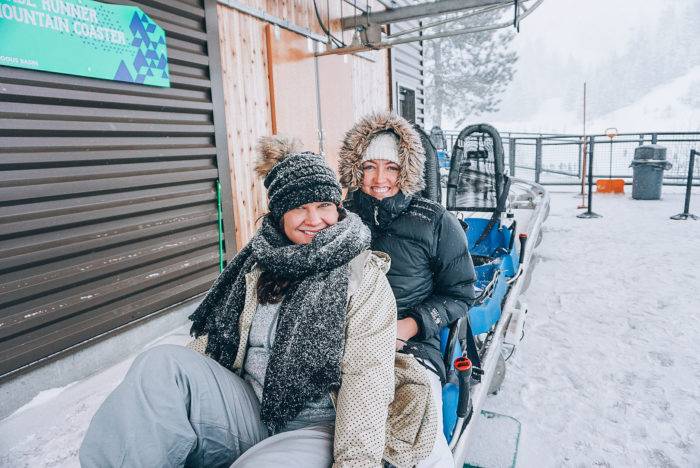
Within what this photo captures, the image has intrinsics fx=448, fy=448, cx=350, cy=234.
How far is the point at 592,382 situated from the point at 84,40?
4461mm

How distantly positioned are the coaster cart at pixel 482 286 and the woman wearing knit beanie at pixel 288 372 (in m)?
0.43

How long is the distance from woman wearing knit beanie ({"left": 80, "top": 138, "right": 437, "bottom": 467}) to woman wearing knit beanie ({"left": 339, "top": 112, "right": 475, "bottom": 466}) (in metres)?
0.50

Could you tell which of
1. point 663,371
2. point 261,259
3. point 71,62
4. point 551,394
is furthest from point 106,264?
point 663,371

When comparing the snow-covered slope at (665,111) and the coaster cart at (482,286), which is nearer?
the coaster cart at (482,286)

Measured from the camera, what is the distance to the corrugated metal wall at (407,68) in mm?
9031

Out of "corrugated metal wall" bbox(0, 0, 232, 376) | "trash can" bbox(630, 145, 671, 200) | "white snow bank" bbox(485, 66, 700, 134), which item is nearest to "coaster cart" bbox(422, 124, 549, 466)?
"corrugated metal wall" bbox(0, 0, 232, 376)

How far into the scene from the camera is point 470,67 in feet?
121

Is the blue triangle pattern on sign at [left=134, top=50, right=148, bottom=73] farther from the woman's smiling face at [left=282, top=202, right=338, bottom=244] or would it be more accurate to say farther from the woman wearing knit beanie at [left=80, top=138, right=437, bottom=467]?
the woman's smiling face at [left=282, top=202, right=338, bottom=244]

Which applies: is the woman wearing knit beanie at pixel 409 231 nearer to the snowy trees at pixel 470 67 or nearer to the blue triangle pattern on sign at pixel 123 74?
the blue triangle pattern on sign at pixel 123 74

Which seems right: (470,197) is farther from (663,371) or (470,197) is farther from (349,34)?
(349,34)

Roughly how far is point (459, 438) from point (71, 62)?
346cm

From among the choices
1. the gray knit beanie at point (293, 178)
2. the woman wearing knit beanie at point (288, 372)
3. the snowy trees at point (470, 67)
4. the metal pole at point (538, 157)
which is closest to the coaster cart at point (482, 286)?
the woman wearing knit beanie at point (288, 372)

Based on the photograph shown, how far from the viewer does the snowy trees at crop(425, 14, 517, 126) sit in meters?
35.3

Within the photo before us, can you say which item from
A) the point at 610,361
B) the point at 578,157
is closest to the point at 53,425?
the point at 610,361
